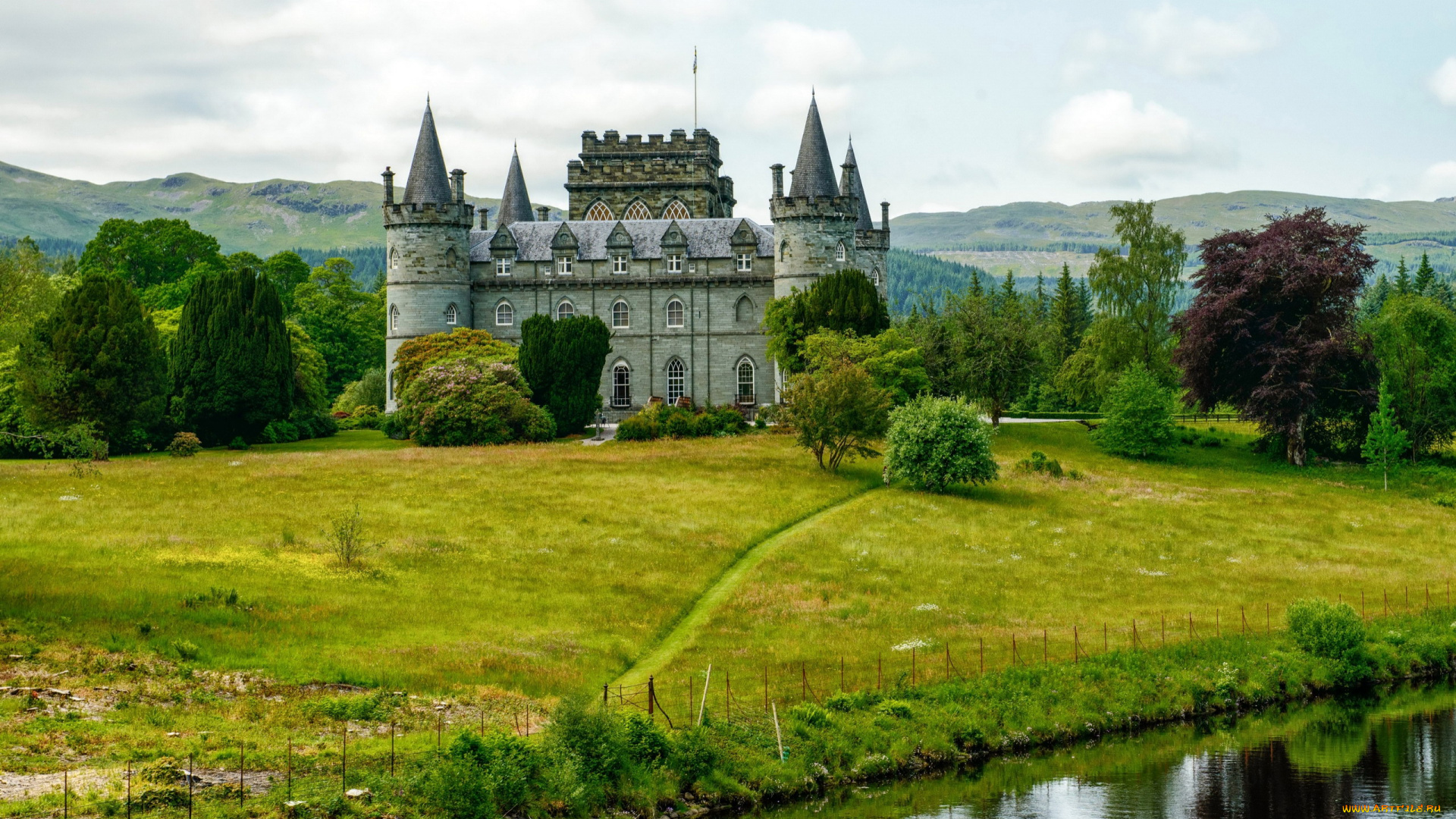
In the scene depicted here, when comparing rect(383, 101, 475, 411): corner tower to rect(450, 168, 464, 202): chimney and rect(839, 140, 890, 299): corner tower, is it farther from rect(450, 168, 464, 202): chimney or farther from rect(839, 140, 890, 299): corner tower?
rect(839, 140, 890, 299): corner tower

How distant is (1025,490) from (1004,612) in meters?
17.4

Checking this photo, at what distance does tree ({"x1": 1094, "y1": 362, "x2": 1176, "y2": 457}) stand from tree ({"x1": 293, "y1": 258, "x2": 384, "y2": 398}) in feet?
172

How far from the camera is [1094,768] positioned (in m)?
25.8

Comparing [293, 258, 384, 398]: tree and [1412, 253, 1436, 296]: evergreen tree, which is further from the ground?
[1412, 253, 1436, 296]: evergreen tree

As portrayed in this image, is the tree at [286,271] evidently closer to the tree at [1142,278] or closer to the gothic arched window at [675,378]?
the gothic arched window at [675,378]

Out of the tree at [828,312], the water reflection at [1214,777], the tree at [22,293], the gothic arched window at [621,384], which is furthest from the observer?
the gothic arched window at [621,384]

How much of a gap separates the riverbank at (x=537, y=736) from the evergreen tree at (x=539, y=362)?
38514mm

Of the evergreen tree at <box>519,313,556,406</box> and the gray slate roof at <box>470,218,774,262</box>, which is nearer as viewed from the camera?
the evergreen tree at <box>519,313,556,406</box>

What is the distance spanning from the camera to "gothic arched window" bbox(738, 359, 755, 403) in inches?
2901

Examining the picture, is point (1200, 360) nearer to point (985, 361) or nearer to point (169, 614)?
point (985, 361)

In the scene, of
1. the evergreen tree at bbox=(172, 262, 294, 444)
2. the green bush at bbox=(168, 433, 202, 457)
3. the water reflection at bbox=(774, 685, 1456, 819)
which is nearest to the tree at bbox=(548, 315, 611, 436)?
the evergreen tree at bbox=(172, 262, 294, 444)

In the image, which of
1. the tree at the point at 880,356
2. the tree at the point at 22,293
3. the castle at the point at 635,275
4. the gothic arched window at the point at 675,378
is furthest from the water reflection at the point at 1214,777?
the gothic arched window at the point at 675,378

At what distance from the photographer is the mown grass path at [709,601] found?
2827 cm

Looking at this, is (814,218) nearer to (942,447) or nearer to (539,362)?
(539,362)
